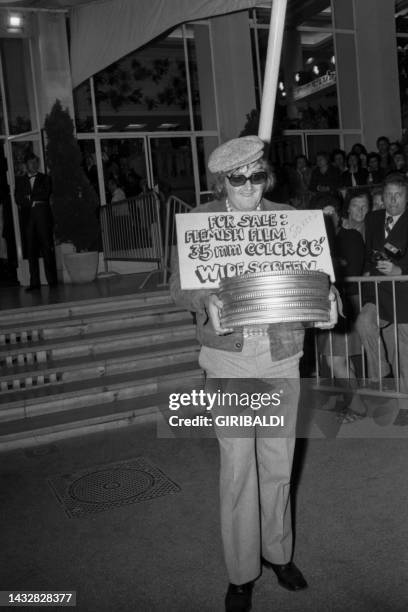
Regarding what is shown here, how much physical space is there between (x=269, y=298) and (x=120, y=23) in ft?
39.5

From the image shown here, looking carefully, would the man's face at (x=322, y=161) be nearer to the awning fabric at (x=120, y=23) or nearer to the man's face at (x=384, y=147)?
the man's face at (x=384, y=147)

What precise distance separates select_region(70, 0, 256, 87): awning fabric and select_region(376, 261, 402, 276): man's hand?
24.0ft

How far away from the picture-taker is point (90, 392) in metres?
6.86

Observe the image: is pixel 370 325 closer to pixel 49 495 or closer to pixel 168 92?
pixel 49 495

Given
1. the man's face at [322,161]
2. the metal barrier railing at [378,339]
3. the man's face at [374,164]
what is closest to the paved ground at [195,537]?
the metal barrier railing at [378,339]

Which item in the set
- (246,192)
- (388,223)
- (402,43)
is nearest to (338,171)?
(388,223)

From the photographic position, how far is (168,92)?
16.8 meters

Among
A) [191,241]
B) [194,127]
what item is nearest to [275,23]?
[191,241]

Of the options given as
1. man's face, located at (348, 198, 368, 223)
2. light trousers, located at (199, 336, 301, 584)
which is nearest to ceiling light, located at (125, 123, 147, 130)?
man's face, located at (348, 198, 368, 223)

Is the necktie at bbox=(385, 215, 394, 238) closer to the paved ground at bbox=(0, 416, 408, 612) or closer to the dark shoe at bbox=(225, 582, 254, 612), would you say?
the paved ground at bbox=(0, 416, 408, 612)

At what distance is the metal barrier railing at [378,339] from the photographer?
19.4 feet

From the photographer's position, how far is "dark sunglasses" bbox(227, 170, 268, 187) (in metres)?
3.02

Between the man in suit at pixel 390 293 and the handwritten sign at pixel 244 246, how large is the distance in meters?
3.07

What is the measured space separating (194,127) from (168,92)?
1118 mm
